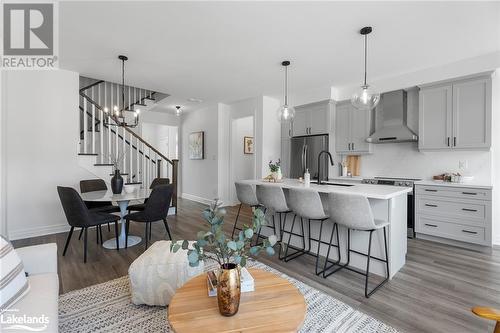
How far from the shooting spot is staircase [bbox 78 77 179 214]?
4.37m

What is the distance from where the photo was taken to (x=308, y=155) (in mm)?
5133

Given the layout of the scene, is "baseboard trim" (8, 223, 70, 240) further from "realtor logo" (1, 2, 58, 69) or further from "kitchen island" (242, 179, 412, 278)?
"kitchen island" (242, 179, 412, 278)

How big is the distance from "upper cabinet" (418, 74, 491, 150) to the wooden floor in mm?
1513

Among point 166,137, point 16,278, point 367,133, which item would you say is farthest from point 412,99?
point 166,137

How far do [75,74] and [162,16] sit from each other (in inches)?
102

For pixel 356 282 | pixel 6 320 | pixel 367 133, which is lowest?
pixel 356 282

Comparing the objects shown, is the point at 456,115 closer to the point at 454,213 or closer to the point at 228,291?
the point at 454,213

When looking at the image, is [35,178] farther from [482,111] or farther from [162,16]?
[482,111]

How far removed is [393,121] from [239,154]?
3979 millimetres

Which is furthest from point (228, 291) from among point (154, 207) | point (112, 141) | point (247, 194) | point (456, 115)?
point (112, 141)

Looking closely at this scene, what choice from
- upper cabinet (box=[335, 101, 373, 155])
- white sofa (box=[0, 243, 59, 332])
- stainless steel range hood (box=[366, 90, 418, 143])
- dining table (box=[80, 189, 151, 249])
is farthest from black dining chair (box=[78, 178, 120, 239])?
stainless steel range hood (box=[366, 90, 418, 143])

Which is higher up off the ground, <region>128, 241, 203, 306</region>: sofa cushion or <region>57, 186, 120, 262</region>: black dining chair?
<region>57, 186, 120, 262</region>: black dining chair

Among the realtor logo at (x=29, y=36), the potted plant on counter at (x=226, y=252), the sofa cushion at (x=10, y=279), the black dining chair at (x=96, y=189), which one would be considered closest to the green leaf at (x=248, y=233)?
the potted plant on counter at (x=226, y=252)

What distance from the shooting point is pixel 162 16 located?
253cm
